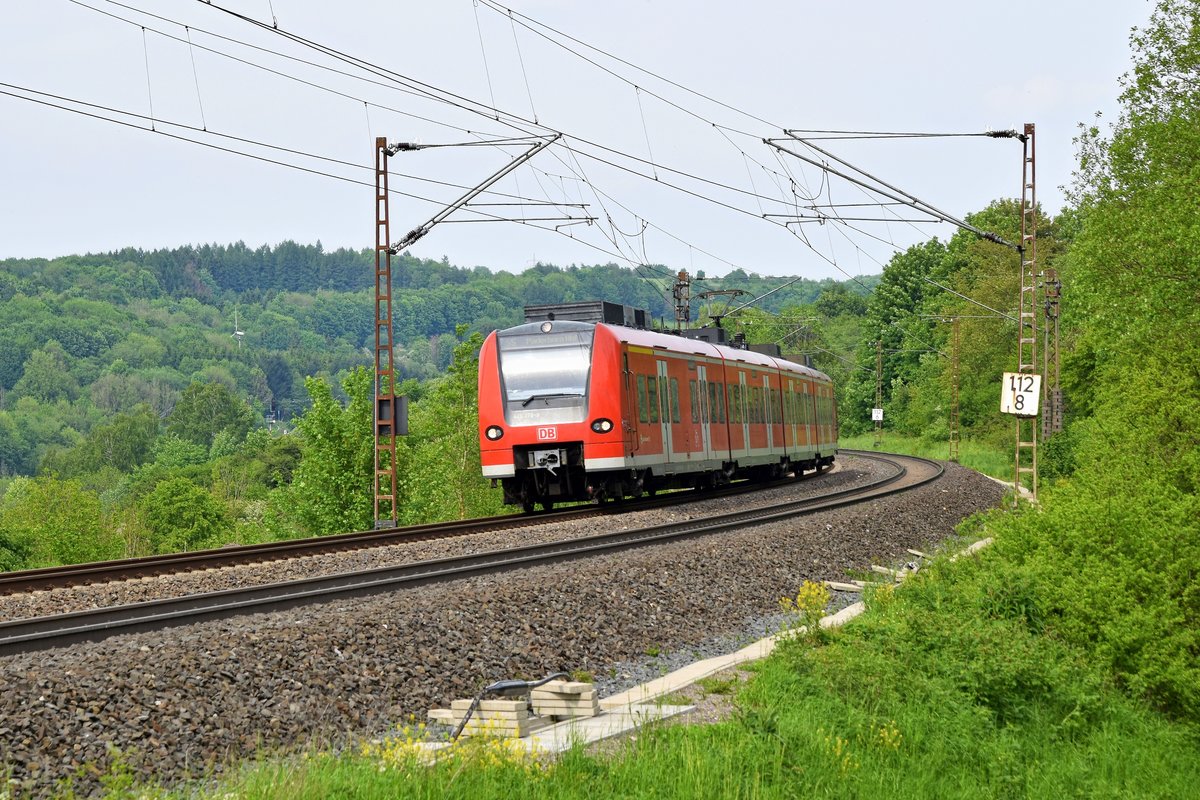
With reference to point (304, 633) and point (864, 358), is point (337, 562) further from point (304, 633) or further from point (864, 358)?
point (864, 358)

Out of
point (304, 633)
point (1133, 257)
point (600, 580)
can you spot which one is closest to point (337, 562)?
point (600, 580)

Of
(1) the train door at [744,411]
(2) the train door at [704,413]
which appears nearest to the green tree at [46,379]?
(1) the train door at [744,411]

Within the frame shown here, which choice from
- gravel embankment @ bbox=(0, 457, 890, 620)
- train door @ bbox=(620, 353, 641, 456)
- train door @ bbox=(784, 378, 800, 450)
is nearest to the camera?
gravel embankment @ bbox=(0, 457, 890, 620)

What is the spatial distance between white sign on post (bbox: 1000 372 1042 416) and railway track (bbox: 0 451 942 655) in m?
5.23

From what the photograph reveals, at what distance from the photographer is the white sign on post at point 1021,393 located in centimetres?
2298

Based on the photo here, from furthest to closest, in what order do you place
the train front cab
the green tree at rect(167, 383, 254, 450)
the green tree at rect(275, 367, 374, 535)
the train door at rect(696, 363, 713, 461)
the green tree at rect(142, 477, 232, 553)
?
the green tree at rect(167, 383, 254, 450)
the green tree at rect(142, 477, 232, 553)
the green tree at rect(275, 367, 374, 535)
the train door at rect(696, 363, 713, 461)
the train front cab

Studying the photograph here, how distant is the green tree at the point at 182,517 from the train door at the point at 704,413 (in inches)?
2400

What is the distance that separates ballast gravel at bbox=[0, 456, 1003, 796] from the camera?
24.5 ft

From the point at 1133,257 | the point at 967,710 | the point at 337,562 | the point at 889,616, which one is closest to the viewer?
the point at 967,710

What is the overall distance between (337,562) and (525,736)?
8.30 metres

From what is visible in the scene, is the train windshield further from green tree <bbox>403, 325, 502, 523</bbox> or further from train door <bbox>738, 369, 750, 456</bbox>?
green tree <bbox>403, 325, 502, 523</bbox>

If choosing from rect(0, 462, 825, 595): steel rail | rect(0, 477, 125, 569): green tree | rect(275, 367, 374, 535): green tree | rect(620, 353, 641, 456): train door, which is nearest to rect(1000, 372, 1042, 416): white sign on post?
rect(620, 353, 641, 456): train door

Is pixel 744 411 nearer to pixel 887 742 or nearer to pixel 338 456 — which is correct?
pixel 338 456

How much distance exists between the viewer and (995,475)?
50.4 meters
